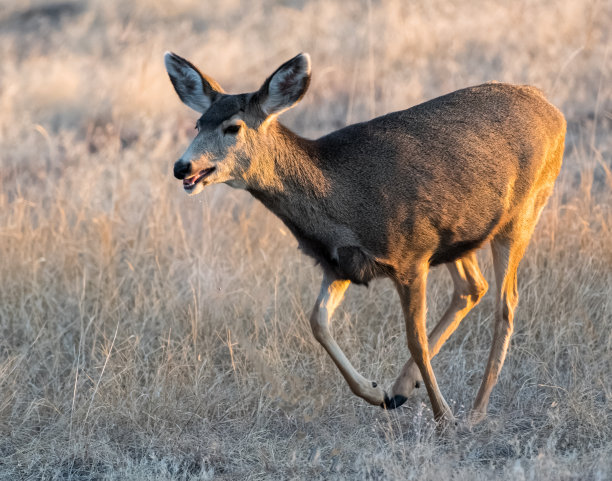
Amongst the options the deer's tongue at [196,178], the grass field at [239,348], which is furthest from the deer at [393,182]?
the grass field at [239,348]

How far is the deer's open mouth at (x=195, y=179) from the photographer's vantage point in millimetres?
5121

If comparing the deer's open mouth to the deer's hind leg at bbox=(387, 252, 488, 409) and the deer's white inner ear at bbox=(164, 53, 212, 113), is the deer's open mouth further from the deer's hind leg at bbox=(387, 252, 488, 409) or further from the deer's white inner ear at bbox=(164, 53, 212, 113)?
the deer's hind leg at bbox=(387, 252, 488, 409)

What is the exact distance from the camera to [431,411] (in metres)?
5.69

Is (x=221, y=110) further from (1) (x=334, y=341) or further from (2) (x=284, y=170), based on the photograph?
(1) (x=334, y=341)

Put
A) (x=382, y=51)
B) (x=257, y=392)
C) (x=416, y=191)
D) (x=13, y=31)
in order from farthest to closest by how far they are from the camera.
Answer: (x=13, y=31) < (x=382, y=51) < (x=257, y=392) < (x=416, y=191)

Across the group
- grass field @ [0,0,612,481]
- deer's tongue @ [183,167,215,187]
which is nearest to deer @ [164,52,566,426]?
deer's tongue @ [183,167,215,187]

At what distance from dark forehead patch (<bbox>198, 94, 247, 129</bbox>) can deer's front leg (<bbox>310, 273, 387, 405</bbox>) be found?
1.10m

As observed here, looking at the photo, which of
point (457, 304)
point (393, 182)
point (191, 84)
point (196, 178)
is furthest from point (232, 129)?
point (457, 304)

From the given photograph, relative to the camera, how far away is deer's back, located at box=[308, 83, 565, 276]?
18.0ft

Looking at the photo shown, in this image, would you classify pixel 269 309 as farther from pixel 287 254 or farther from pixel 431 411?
pixel 431 411

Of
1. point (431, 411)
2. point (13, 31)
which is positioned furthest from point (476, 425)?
point (13, 31)

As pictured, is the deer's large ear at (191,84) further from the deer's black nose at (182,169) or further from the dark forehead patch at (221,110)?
the deer's black nose at (182,169)

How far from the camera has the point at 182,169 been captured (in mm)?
5066

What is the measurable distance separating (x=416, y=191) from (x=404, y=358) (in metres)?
1.46
